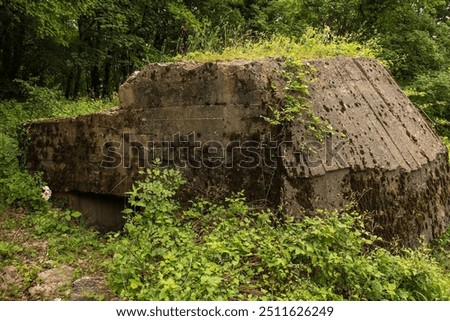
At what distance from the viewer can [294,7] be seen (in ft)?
39.2

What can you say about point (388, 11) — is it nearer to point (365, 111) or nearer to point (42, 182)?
point (365, 111)

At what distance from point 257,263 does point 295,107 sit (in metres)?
1.68

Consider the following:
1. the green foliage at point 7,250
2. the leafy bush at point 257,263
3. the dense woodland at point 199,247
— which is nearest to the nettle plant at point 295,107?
the dense woodland at point 199,247

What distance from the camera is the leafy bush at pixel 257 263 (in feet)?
11.0

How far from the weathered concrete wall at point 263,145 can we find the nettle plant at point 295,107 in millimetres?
75

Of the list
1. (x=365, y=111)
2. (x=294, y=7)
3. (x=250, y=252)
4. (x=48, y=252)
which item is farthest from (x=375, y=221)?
(x=294, y=7)

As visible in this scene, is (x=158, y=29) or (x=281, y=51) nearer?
(x=281, y=51)

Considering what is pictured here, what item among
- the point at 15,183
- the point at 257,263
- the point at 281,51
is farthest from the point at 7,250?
the point at 281,51

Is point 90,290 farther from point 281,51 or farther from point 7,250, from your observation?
point 281,51

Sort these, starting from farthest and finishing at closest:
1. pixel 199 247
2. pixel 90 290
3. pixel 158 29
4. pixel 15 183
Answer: pixel 158 29 → pixel 15 183 → pixel 199 247 → pixel 90 290

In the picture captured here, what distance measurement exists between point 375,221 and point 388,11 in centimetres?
830

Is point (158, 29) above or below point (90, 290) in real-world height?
above

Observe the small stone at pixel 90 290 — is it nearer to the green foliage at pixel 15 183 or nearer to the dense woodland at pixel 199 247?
the dense woodland at pixel 199 247

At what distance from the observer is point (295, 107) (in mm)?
→ 4297
